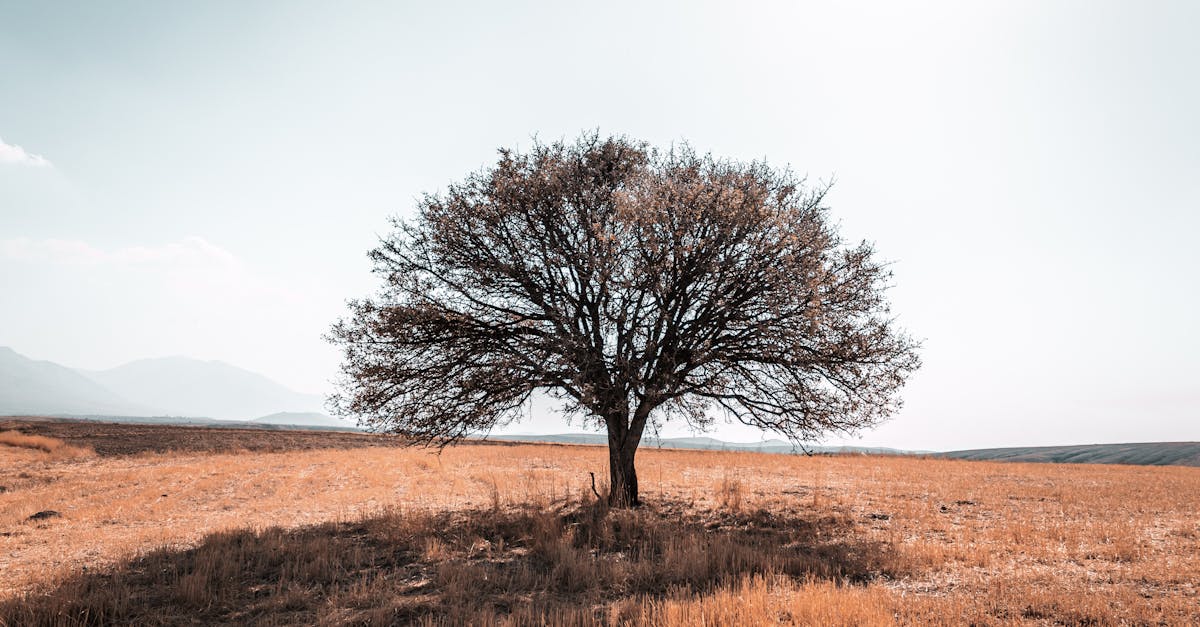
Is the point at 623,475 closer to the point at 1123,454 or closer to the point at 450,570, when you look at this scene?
the point at 450,570

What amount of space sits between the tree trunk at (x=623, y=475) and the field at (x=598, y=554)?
95 cm

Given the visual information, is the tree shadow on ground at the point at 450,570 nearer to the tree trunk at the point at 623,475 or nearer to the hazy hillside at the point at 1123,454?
the tree trunk at the point at 623,475

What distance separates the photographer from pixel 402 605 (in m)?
9.18

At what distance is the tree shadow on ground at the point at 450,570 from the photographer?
8.96 meters

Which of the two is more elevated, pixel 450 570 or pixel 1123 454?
pixel 450 570

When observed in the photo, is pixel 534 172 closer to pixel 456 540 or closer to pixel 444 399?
pixel 444 399

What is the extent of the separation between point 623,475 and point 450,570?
6.94 m

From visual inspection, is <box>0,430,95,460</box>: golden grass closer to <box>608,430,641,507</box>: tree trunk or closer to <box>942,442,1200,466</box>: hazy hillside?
<box>608,430,641,507</box>: tree trunk

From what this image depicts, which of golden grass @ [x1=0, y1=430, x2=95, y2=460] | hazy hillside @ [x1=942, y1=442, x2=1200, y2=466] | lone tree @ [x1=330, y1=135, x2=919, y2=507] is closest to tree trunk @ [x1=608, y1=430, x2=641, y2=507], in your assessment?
lone tree @ [x1=330, y1=135, x2=919, y2=507]

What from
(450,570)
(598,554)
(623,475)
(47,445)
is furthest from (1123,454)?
(47,445)

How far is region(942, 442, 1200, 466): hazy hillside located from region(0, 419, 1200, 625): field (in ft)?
253

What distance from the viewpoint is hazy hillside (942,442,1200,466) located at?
94000 mm

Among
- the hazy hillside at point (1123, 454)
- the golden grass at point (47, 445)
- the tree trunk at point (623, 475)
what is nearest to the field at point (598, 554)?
the tree trunk at point (623, 475)

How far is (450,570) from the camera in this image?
10859 mm
